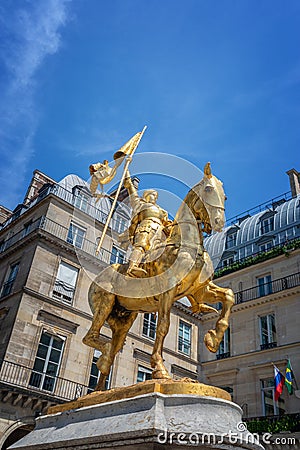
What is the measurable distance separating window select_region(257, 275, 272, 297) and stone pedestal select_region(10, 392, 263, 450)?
18833 mm

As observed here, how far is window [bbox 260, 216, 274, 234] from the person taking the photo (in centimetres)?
2597

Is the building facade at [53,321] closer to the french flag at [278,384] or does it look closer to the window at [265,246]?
the french flag at [278,384]

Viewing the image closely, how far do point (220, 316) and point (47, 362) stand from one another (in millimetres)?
13572

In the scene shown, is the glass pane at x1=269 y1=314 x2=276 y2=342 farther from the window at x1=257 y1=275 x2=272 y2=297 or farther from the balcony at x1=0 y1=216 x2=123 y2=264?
the balcony at x1=0 y1=216 x2=123 y2=264

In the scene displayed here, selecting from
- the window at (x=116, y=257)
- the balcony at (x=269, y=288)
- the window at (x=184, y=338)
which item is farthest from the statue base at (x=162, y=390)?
the window at (x=184, y=338)

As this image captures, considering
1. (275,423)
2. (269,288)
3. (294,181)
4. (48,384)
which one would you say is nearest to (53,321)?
(48,384)

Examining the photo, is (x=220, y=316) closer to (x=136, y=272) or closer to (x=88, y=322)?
(x=136, y=272)

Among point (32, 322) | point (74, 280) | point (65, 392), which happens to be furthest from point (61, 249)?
point (65, 392)

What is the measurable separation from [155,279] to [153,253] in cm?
35

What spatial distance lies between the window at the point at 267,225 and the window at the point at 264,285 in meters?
4.56

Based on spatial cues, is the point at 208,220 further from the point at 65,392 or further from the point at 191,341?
the point at 191,341

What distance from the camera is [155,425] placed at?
A: 299 centimetres

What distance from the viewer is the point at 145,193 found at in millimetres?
5637

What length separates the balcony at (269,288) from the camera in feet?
67.2
